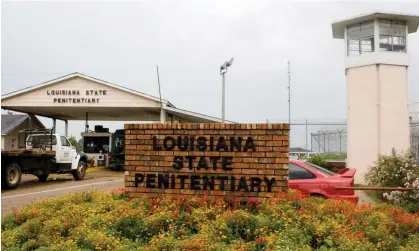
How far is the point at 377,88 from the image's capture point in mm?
18250

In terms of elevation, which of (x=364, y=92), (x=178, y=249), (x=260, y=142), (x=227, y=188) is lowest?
(x=178, y=249)

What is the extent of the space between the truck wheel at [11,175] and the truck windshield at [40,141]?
1.81 metres

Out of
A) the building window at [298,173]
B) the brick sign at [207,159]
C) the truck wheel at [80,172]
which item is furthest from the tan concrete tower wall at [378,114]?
the brick sign at [207,159]

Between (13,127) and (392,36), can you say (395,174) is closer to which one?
(392,36)

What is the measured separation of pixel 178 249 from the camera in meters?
4.43

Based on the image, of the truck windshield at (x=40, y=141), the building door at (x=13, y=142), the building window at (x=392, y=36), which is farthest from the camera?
the building door at (x=13, y=142)

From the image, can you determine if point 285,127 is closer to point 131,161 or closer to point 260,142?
point 260,142

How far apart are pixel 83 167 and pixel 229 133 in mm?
16188

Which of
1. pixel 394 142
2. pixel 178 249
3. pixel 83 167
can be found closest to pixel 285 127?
pixel 178 249

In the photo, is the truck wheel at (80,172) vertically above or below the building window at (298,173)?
below

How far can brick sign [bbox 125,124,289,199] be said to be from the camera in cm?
613

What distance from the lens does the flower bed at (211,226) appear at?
181 inches

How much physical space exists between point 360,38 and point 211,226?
54.3ft

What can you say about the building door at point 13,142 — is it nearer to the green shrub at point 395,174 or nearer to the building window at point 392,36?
the building window at point 392,36
